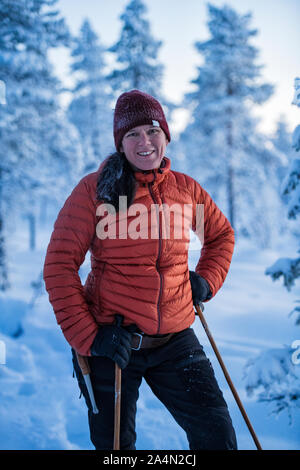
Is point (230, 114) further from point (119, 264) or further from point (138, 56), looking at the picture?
point (119, 264)

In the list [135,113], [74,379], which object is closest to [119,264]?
[135,113]

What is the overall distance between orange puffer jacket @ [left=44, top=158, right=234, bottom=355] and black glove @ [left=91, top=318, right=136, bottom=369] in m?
0.05

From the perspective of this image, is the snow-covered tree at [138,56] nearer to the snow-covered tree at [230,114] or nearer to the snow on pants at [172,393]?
the snow-covered tree at [230,114]

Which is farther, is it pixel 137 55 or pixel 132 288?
pixel 137 55

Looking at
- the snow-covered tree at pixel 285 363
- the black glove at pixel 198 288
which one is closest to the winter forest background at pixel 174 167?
the snow-covered tree at pixel 285 363

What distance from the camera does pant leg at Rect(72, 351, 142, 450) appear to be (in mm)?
2090

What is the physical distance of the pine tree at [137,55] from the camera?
43.9 ft

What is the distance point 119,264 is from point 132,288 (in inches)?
7.2

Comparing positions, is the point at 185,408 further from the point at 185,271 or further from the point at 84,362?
the point at 185,271

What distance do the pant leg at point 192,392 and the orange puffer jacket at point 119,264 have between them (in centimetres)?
18

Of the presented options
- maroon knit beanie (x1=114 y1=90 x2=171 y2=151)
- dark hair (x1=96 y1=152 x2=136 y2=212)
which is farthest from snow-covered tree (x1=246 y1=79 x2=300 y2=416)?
dark hair (x1=96 y1=152 x2=136 y2=212)

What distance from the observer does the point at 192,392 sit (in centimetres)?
211

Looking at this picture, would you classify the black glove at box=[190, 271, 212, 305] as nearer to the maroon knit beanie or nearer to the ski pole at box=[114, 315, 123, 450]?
the ski pole at box=[114, 315, 123, 450]
